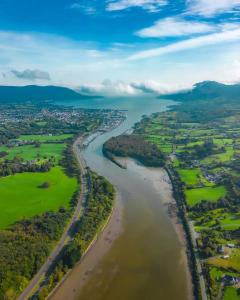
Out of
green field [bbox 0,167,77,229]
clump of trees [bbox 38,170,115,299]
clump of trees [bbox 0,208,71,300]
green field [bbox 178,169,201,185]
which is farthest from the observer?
green field [bbox 178,169,201,185]

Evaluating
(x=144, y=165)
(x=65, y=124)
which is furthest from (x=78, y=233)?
(x=65, y=124)

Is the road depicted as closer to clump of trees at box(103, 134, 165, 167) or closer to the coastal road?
the coastal road

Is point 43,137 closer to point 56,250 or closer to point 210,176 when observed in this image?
point 210,176

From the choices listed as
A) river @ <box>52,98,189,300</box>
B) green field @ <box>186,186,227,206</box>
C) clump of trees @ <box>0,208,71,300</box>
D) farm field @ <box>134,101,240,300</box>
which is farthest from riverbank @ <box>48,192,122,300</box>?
green field @ <box>186,186,227,206</box>

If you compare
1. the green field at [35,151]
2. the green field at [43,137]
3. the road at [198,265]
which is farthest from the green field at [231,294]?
the green field at [43,137]

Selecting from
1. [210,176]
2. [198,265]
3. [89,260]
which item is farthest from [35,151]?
[198,265]

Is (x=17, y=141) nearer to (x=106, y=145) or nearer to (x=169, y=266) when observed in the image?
(x=106, y=145)

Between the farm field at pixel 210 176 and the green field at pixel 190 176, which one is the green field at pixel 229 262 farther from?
the green field at pixel 190 176
